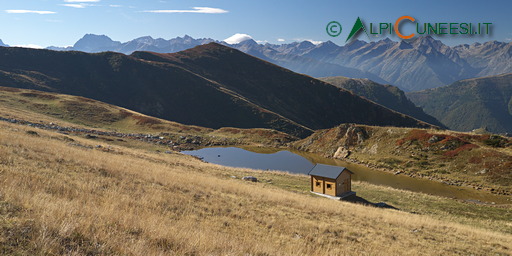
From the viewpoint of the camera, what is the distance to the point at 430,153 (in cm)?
6341

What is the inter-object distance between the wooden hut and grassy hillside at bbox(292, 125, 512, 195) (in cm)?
2847

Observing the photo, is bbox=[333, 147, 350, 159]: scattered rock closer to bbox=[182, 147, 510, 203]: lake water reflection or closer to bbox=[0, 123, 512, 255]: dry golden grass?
bbox=[182, 147, 510, 203]: lake water reflection

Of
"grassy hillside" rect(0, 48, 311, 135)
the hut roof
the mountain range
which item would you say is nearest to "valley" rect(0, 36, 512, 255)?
"grassy hillside" rect(0, 48, 311, 135)

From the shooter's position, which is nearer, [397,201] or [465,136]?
[397,201]

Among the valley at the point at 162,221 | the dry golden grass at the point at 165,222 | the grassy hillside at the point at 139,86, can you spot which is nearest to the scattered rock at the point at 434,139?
the valley at the point at 162,221

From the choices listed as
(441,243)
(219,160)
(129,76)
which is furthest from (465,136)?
(129,76)

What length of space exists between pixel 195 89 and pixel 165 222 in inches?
5616

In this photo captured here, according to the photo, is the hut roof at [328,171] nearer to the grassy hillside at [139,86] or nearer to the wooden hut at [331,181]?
the wooden hut at [331,181]

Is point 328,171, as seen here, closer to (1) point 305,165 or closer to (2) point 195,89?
(1) point 305,165

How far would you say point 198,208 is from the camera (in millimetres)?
14672

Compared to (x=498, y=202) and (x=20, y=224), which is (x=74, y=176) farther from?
(x=498, y=202)

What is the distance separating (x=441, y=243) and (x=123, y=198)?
17.0m

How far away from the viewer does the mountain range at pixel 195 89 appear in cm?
13225

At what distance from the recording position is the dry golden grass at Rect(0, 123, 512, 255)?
683cm
